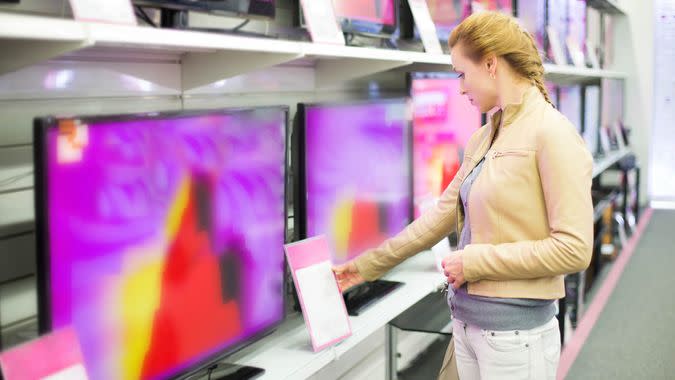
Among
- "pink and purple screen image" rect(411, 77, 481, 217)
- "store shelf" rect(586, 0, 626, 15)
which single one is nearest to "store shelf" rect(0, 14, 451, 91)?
"pink and purple screen image" rect(411, 77, 481, 217)

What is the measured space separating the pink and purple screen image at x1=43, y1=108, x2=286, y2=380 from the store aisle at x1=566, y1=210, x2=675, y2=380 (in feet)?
7.99

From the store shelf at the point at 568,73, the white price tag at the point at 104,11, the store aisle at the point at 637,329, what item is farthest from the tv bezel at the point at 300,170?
the store aisle at the point at 637,329

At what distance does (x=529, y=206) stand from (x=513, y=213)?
0.04 metres

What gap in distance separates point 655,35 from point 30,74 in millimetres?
8341

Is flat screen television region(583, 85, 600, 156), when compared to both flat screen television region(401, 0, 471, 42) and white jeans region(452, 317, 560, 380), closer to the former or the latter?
flat screen television region(401, 0, 471, 42)

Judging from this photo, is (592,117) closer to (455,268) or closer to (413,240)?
(413,240)

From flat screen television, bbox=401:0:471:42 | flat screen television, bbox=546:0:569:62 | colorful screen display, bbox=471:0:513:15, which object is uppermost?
flat screen television, bbox=546:0:569:62

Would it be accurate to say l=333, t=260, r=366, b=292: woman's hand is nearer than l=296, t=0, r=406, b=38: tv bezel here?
Yes

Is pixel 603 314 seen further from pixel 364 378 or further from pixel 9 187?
pixel 9 187

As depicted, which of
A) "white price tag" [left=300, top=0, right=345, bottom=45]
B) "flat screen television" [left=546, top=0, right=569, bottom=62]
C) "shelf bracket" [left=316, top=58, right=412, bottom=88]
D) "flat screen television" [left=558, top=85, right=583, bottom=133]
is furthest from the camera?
"flat screen television" [left=558, top=85, right=583, bottom=133]

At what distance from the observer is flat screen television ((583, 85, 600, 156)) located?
5973 millimetres

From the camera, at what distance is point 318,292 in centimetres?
185

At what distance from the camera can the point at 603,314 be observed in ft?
15.5

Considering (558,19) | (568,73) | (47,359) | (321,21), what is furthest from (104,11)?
(558,19)
